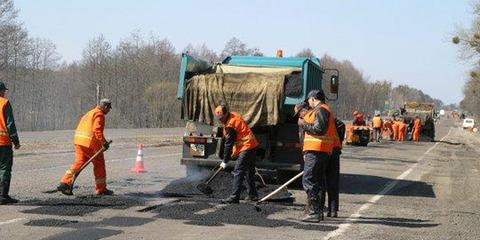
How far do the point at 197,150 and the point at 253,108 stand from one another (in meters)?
1.33

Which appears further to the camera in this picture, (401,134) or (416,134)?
(416,134)

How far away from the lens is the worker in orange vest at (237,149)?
9.15 metres

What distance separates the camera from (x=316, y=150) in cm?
790

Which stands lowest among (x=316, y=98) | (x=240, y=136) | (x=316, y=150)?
(x=316, y=150)

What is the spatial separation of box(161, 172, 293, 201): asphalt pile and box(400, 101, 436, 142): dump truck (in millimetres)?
30588

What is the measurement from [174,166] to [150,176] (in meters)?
2.74

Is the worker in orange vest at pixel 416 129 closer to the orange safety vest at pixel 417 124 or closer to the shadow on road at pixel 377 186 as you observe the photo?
the orange safety vest at pixel 417 124

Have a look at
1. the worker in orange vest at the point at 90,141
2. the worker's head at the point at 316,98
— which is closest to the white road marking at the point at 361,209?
the worker's head at the point at 316,98

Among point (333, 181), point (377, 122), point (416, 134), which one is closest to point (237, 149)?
point (333, 181)

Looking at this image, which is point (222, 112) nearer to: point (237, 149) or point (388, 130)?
point (237, 149)

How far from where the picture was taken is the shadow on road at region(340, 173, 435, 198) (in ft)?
38.8

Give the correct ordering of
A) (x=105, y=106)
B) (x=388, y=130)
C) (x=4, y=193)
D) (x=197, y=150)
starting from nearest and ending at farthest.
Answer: (x=4, y=193) → (x=105, y=106) → (x=197, y=150) → (x=388, y=130)

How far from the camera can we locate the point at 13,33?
48562 mm

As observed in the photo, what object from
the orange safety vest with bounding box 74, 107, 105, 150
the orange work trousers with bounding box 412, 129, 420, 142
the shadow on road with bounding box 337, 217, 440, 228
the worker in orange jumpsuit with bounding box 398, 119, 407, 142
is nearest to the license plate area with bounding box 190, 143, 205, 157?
the orange safety vest with bounding box 74, 107, 105, 150
